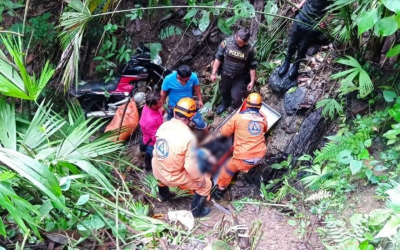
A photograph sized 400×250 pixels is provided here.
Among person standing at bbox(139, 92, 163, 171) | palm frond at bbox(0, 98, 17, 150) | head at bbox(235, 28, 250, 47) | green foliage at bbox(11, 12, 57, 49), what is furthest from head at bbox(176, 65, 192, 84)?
green foliage at bbox(11, 12, 57, 49)

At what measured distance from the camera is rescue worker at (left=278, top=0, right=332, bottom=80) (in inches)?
171

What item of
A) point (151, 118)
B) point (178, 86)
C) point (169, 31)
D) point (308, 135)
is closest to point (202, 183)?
point (151, 118)

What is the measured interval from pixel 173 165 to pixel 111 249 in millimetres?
1249

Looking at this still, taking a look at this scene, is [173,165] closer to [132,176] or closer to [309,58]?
[132,176]

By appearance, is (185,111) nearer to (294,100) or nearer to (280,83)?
(294,100)

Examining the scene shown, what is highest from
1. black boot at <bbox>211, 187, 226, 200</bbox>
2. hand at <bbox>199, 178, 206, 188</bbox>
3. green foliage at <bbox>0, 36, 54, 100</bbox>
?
green foliage at <bbox>0, 36, 54, 100</bbox>

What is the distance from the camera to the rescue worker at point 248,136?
4.30 metres

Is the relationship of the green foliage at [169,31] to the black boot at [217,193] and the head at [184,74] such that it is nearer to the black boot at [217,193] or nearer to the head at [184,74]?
the head at [184,74]

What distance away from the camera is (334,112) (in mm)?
4348

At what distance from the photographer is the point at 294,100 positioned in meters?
4.96

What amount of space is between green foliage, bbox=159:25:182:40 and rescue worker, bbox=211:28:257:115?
166 cm

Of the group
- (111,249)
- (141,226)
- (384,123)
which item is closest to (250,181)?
(384,123)

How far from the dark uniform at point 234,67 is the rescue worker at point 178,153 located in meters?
1.54

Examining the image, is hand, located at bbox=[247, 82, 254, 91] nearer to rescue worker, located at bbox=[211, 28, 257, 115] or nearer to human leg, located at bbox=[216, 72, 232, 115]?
rescue worker, located at bbox=[211, 28, 257, 115]
